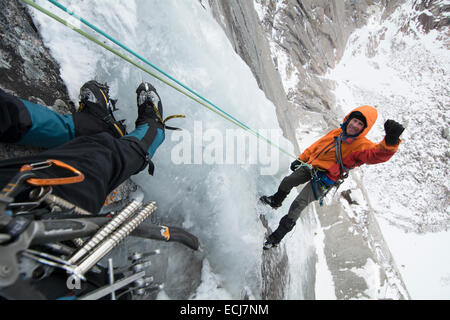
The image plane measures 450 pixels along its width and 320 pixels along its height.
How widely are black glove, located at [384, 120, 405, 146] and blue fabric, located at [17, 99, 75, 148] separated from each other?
7.64 feet

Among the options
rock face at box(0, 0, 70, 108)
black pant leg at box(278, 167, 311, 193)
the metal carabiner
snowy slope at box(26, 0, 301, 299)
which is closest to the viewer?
the metal carabiner

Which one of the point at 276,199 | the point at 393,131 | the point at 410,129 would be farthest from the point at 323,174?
the point at 410,129

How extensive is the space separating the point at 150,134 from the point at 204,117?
76 cm

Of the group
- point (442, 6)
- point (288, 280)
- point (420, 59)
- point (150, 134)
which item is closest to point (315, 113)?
point (288, 280)

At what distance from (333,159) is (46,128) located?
2319 millimetres

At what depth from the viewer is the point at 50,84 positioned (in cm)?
164

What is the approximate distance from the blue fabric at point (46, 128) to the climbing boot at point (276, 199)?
1.91m

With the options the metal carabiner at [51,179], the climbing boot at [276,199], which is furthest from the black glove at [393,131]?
the metal carabiner at [51,179]

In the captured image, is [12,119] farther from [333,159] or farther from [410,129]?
[410,129]

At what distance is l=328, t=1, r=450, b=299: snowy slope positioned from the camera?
31.9 ft

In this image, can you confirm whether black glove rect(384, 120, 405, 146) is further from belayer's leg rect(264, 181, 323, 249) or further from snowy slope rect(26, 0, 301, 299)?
snowy slope rect(26, 0, 301, 299)

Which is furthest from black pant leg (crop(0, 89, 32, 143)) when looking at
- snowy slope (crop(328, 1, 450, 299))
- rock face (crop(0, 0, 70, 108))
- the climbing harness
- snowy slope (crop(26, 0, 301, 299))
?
snowy slope (crop(328, 1, 450, 299))

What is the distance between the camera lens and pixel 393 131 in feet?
6.02

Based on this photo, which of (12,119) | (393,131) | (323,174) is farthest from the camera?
(323,174)
